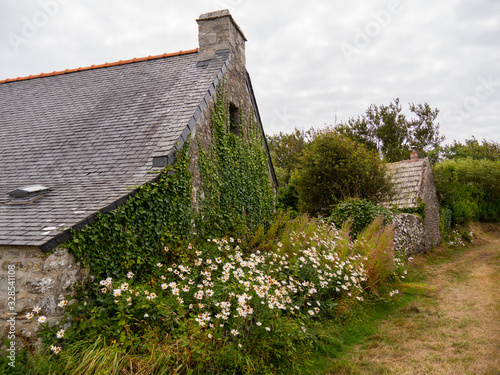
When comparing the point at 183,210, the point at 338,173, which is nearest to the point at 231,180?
the point at 183,210

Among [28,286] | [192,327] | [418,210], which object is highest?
[28,286]

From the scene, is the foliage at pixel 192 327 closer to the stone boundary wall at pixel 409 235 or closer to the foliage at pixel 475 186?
the stone boundary wall at pixel 409 235

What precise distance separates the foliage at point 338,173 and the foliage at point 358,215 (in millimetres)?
1702

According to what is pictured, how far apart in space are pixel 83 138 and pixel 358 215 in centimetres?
777

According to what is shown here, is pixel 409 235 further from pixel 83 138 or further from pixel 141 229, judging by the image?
pixel 83 138

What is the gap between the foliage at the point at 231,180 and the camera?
7.55 m

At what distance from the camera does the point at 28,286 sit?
3.92 m

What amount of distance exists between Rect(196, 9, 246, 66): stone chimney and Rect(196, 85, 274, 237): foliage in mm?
1591

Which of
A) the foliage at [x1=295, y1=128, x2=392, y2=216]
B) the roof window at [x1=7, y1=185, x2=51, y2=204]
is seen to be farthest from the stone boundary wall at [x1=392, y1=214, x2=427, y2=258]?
the roof window at [x1=7, y1=185, x2=51, y2=204]

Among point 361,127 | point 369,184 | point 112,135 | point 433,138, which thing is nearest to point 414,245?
point 369,184

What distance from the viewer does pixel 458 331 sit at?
531 cm

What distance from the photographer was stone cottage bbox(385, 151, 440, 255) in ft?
36.3

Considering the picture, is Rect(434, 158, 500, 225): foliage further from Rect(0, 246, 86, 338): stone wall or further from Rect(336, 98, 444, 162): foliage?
Rect(0, 246, 86, 338): stone wall

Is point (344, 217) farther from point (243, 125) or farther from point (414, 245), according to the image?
point (243, 125)
